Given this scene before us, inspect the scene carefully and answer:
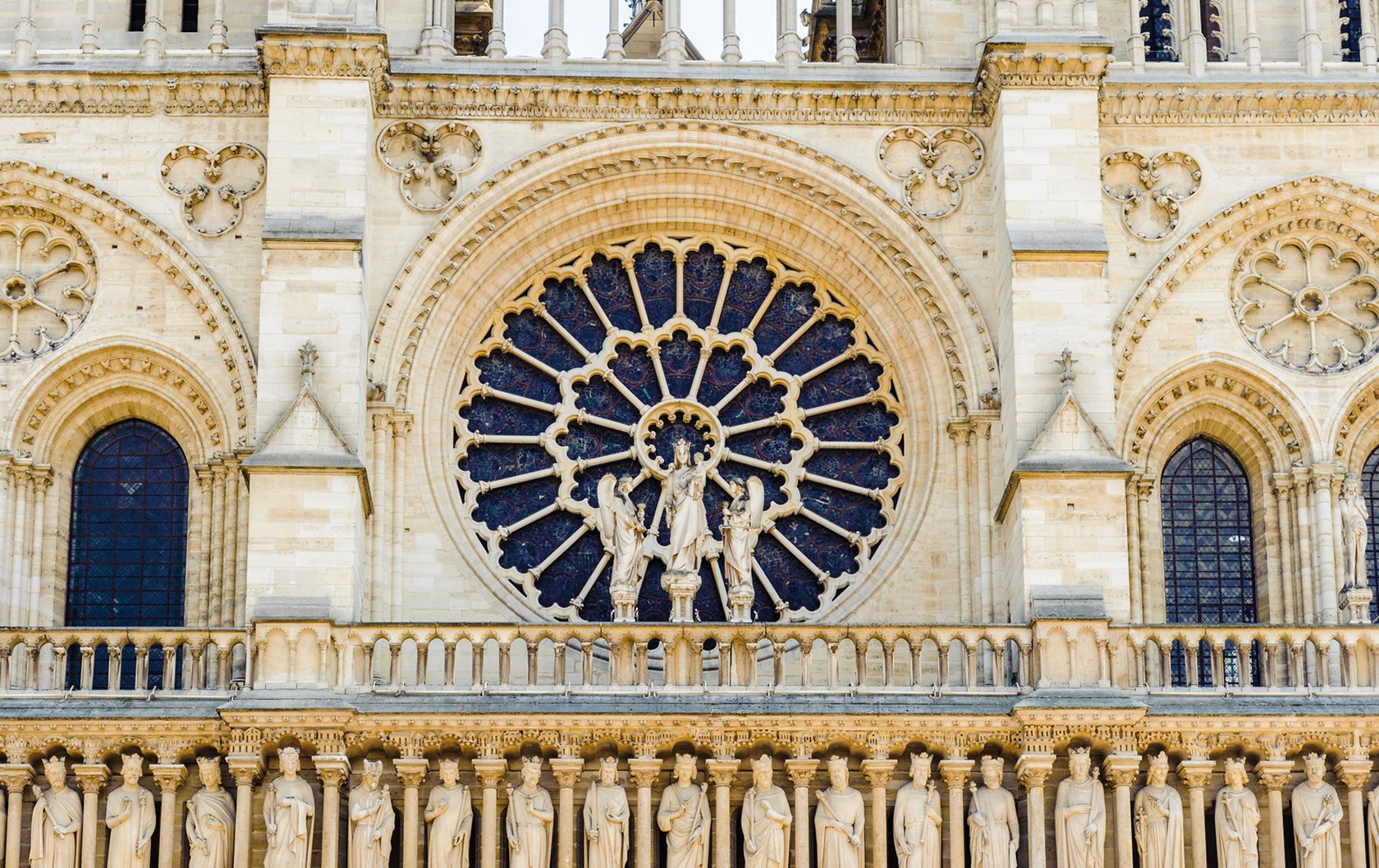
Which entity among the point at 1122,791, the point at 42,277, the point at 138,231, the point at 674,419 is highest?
the point at 138,231

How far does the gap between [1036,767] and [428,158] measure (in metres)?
7.59

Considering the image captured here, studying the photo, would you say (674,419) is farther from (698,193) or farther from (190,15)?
(190,15)

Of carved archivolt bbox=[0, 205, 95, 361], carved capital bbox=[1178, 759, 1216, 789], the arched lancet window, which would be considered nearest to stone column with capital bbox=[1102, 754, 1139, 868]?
carved capital bbox=[1178, 759, 1216, 789]

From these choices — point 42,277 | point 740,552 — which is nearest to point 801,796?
point 740,552

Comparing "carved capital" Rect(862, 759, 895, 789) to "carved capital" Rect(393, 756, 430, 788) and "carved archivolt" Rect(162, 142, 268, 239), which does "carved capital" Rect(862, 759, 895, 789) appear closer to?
"carved capital" Rect(393, 756, 430, 788)

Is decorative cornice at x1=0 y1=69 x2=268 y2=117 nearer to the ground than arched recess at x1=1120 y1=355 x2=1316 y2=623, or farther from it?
farther from it

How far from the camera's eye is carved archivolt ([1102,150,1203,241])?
28.0 meters

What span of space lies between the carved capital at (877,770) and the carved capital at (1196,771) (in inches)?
91.6

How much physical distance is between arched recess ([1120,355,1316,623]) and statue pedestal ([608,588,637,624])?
178 inches

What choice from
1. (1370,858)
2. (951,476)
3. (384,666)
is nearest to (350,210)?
(384,666)

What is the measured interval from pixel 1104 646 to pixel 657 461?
14.6 ft

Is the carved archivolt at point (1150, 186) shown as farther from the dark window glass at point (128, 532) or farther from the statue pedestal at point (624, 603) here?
the dark window glass at point (128, 532)

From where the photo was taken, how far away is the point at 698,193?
28.3 meters

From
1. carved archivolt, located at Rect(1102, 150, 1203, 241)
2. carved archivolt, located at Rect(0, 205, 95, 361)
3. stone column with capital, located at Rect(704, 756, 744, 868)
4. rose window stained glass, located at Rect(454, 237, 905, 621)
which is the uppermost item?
carved archivolt, located at Rect(1102, 150, 1203, 241)
